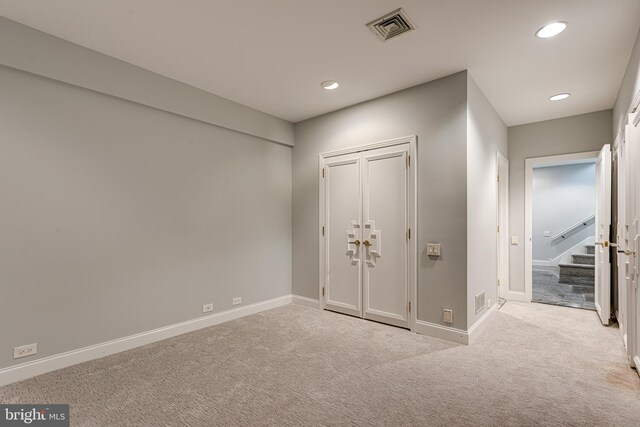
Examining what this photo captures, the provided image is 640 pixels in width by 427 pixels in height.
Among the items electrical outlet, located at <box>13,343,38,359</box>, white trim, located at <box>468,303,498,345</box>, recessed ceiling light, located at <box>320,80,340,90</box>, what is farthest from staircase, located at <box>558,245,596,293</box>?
electrical outlet, located at <box>13,343,38,359</box>

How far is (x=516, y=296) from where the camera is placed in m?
4.74

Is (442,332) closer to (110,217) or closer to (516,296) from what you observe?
(516,296)

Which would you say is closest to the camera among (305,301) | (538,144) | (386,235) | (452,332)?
(452,332)

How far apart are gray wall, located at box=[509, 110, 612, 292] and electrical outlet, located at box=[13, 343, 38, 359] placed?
577 cm

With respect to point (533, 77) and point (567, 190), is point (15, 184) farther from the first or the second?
point (567, 190)

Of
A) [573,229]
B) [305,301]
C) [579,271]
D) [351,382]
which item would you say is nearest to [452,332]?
[351,382]

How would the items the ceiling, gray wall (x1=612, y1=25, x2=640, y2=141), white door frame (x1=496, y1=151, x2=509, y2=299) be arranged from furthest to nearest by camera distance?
white door frame (x1=496, y1=151, x2=509, y2=299) < gray wall (x1=612, y1=25, x2=640, y2=141) < the ceiling

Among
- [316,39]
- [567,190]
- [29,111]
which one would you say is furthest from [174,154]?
[567,190]

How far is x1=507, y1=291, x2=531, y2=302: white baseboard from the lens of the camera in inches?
185

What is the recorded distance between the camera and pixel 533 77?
3.22 metres

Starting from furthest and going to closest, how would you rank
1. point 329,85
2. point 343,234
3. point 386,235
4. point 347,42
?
point 343,234 → point 386,235 → point 329,85 → point 347,42

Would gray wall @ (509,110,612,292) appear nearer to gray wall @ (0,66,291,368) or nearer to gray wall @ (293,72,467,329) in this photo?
gray wall @ (293,72,467,329)

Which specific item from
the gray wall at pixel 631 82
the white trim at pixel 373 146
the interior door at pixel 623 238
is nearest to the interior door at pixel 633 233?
the interior door at pixel 623 238

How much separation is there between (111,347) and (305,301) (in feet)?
7.74
